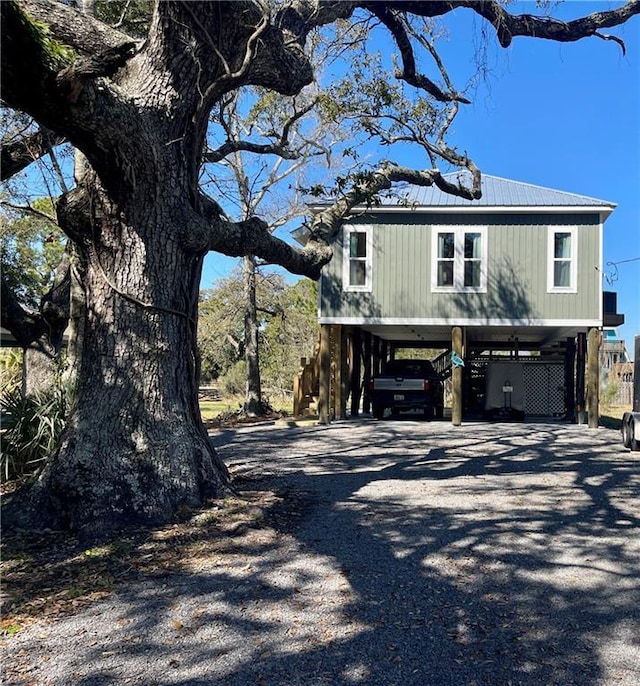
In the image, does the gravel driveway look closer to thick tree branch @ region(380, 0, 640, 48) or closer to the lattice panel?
thick tree branch @ region(380, 0, 640, 48)

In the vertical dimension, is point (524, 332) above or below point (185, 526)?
above

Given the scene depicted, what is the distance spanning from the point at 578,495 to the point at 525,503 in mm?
869

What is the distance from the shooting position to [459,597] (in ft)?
14.0

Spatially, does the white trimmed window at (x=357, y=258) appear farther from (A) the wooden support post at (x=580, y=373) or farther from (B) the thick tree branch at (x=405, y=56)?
(B) the thick tree branch at (x=405, y=56)

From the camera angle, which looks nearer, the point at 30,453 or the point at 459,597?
the point at 459,597

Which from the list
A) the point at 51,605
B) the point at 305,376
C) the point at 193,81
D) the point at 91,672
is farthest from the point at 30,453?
the point at 305,376

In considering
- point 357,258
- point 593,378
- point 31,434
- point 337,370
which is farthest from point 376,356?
point 31,434

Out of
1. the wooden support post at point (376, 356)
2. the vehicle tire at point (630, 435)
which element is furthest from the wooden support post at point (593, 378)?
the wooden support post at point (376, 356)

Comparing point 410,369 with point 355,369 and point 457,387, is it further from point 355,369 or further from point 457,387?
point 355,369

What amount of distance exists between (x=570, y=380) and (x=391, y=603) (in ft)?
53.6

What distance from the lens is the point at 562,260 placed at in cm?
1659

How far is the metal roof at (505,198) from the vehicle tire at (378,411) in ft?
17.6

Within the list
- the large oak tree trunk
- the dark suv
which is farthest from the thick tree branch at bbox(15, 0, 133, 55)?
the dark suv

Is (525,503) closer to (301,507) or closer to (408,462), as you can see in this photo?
(301,507)
